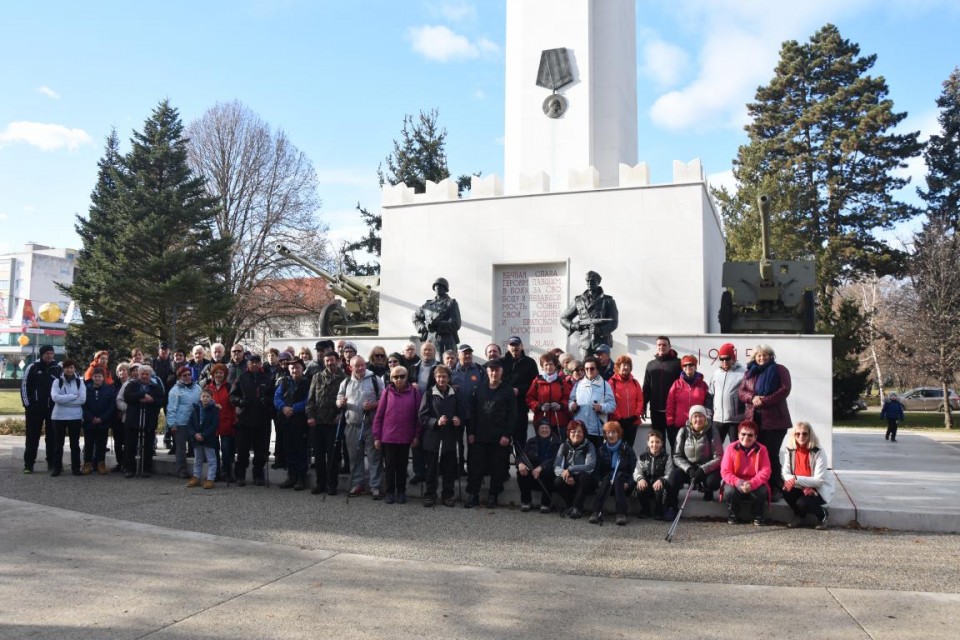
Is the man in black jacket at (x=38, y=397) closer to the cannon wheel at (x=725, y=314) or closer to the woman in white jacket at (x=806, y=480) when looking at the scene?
the woman in white jacket at (x=806, y=480)

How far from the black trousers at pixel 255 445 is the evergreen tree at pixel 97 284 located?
2082 centimetres

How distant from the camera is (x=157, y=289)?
26.2 metres

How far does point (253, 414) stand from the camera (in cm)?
853

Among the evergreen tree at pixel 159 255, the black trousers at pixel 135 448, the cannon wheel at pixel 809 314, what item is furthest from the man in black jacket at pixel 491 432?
the evergreen tree at pixel 159 255

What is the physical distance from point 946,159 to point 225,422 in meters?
40.3

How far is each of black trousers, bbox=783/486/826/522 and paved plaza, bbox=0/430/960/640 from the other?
22cm

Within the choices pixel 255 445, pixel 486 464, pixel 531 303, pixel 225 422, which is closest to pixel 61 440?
pixel 225 422

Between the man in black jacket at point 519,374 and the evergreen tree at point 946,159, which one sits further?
the evergreen tree at point 946,159

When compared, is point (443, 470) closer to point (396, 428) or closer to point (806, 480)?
point (396, 428)

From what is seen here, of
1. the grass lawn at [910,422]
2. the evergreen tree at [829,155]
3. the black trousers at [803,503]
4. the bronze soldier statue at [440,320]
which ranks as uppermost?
the evergreen tree at [829,155]

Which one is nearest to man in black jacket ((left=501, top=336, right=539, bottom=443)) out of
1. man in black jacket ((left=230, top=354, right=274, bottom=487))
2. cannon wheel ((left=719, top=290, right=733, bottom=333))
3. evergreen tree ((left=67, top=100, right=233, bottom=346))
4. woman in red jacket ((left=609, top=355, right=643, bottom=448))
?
woman in red jacket ((left=609, top=355, right=643, bottom=448))

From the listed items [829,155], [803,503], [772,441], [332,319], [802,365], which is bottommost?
[803,503]

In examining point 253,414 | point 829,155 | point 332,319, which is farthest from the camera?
point 829,155

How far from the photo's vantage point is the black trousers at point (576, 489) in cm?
690
